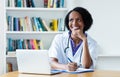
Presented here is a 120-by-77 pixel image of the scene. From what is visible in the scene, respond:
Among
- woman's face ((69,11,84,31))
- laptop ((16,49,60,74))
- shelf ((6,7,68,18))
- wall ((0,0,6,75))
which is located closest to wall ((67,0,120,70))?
shelf ((6,7,68,18))

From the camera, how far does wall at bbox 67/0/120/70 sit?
4172 millimetres

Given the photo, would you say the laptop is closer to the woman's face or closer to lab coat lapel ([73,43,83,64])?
lab coat lapel ([73,43,83,64])

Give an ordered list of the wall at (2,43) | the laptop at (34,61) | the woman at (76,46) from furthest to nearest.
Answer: the wall at (2,43) < the woman at (76,46) < the laptop at (34,61)

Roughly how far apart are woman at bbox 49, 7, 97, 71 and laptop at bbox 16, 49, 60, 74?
0.48 metres

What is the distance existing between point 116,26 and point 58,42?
158cm

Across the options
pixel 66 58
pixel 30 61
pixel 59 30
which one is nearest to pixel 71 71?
pixel 30 61

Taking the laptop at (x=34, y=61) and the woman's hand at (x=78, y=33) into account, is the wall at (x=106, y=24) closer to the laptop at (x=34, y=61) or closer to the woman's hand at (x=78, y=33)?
the woman's hand at (x=78, y=33)

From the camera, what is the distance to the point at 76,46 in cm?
282

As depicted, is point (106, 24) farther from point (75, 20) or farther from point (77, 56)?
point (77, 56)

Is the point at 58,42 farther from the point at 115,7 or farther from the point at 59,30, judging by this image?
the point at 115,7

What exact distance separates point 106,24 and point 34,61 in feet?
7.41

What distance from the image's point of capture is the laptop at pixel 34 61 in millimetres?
2141

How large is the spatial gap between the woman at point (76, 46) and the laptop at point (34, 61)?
1.56 feet

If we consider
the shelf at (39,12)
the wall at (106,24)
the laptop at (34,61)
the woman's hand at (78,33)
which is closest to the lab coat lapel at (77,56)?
the woman's hand at (78,33)
